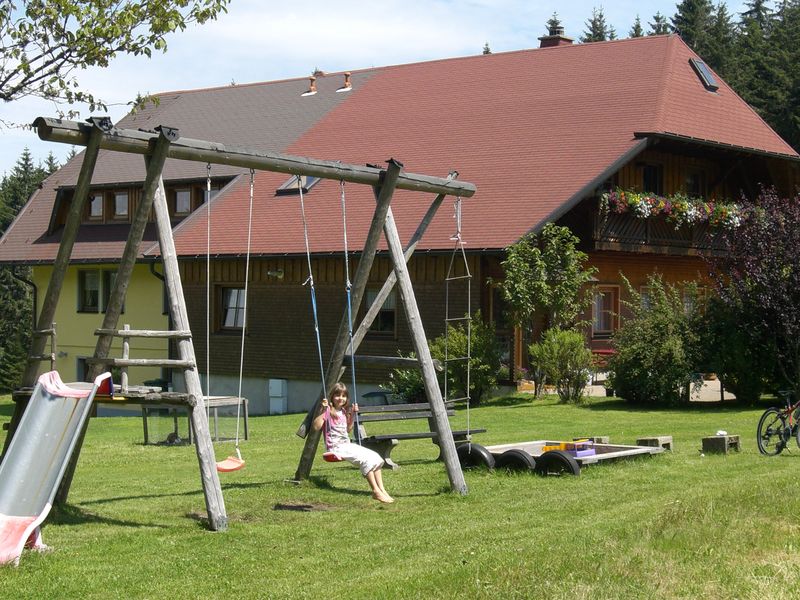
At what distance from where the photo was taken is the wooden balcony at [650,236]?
27.8 metres

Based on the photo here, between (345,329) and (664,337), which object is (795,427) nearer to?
(345,329)

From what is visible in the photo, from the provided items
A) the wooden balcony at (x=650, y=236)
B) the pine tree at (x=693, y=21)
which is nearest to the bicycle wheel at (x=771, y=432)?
the wooden balcony at (x=650, y=236)

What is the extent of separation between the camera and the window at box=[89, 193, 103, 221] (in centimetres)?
3700

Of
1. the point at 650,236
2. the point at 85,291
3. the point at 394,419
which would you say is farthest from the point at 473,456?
the point at 85,291

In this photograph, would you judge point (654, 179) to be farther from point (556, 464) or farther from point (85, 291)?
point (556, 464)

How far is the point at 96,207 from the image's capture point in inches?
1467

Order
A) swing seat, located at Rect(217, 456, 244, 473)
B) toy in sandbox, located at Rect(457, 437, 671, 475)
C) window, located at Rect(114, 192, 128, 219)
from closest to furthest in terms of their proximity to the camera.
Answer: swing seat, located at Rect(217, 456, 244, 473) → toy in sandbox, located at Rect(457, 437, 671, 475) → window, located at Rect(114, 192, 128, 219)

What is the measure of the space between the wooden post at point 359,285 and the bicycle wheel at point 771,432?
217 inches

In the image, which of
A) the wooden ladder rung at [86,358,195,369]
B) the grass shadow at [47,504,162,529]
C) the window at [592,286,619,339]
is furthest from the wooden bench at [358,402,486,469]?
the window at [592,286,619,339]

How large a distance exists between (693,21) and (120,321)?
180 feet

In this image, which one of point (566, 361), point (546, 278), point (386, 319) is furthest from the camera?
point (386, 319)

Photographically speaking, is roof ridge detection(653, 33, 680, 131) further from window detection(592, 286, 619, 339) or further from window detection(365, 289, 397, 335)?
window detection(365, 289, 397, 335)

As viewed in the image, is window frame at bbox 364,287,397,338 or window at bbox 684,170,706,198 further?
window at bbox 684,170,706,198

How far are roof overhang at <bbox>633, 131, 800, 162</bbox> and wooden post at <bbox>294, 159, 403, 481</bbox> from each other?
54.0 feet
